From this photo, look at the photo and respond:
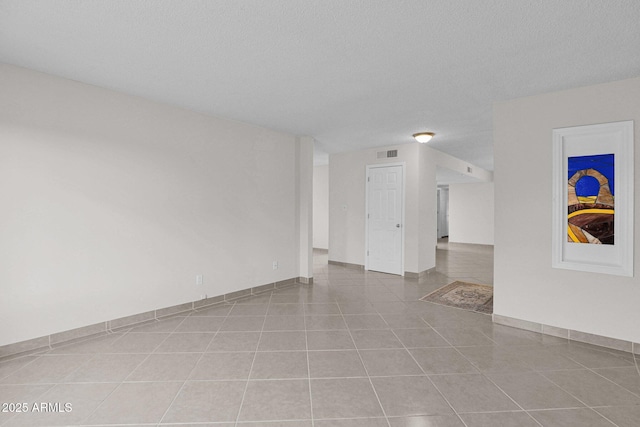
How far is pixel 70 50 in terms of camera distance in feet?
7.77

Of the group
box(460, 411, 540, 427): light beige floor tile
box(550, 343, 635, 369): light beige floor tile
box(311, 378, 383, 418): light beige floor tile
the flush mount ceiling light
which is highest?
the flush mount ceiling light

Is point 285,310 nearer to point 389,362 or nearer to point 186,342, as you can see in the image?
point 186,342

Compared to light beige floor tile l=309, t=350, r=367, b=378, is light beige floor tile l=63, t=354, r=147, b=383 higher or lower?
higher

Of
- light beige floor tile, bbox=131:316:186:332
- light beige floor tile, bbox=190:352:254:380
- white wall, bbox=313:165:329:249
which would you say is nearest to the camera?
light beige floor tile, bbox=190:352:254:380

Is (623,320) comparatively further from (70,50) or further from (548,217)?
(70,50)

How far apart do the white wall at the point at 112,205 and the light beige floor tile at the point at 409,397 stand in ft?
9.15

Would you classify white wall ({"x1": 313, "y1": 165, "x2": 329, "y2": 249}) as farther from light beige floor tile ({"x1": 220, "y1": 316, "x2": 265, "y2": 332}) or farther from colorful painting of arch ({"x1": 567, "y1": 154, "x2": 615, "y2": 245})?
colorful painting of arch ({"x1": 567, "y1": 154, "x2": 615, "y2": 245})

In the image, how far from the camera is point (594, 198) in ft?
9.62

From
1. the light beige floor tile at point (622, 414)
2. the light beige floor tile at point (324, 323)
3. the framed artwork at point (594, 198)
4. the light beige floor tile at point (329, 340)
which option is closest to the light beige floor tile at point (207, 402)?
the light beige floor tile at point (329, 340)

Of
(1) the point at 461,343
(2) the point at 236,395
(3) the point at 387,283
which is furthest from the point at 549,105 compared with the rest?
(2) the point at 236,395

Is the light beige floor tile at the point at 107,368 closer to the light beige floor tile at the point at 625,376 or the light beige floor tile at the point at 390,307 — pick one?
Result: the light beige floor tile at the point at 390,307

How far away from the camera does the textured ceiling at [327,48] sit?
187cm

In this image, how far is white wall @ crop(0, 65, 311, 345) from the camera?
8.66ft

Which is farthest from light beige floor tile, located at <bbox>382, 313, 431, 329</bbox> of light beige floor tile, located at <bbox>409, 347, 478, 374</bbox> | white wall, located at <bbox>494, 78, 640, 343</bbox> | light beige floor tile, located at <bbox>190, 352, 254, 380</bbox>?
light beige floor tile, located at <bbox>190, 352, 254, 380</bbox>
